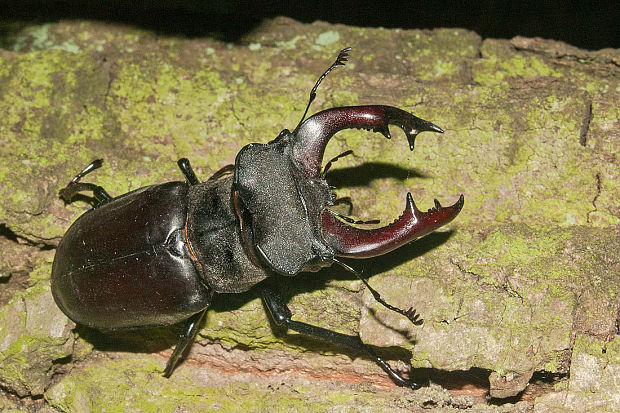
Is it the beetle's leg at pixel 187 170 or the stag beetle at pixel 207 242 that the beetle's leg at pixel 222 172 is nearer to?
the stag beetle at pixel 207 242

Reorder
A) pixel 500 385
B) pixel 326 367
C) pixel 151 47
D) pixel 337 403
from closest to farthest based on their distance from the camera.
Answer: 1. pixel 500 385
2. pixel 337 403
3. pixel 326 367
4. pixel 151 47

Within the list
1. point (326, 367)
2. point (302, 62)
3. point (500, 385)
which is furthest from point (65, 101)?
point (500, 385)

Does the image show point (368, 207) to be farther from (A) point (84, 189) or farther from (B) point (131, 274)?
(A) point (84, 189)

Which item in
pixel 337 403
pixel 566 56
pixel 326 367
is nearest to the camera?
pixel 337 403

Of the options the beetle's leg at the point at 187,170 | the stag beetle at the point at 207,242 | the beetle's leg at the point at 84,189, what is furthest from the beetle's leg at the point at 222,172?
the beetle's leg at the point at 84,189

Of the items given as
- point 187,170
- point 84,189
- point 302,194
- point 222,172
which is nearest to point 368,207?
point 302,194

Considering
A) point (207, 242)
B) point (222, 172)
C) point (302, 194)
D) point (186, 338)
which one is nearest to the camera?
point (302, 194)

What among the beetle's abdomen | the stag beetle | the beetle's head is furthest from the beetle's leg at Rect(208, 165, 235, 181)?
the beetle's head

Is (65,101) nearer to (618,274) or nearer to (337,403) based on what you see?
(337,403)
